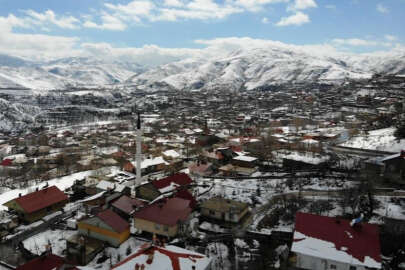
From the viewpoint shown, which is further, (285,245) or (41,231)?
(41,231)

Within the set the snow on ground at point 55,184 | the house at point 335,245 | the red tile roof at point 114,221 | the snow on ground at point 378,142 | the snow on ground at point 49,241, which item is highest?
the snow on ground at point 378,142

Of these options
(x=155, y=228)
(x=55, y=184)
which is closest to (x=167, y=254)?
(x=155, y=228)

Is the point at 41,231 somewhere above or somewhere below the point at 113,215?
below

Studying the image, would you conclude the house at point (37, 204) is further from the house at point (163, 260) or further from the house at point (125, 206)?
the house at point (163, 260)

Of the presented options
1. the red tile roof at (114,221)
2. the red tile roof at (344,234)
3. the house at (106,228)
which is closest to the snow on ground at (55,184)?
the house at (106,228)

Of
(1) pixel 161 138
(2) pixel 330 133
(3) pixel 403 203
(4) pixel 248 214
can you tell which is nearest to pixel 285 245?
(4) pixel 248 214

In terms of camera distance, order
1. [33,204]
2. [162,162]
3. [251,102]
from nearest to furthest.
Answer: [33,204] → [162,162] → [251,102]

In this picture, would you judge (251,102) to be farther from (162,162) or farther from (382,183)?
(382,183)
